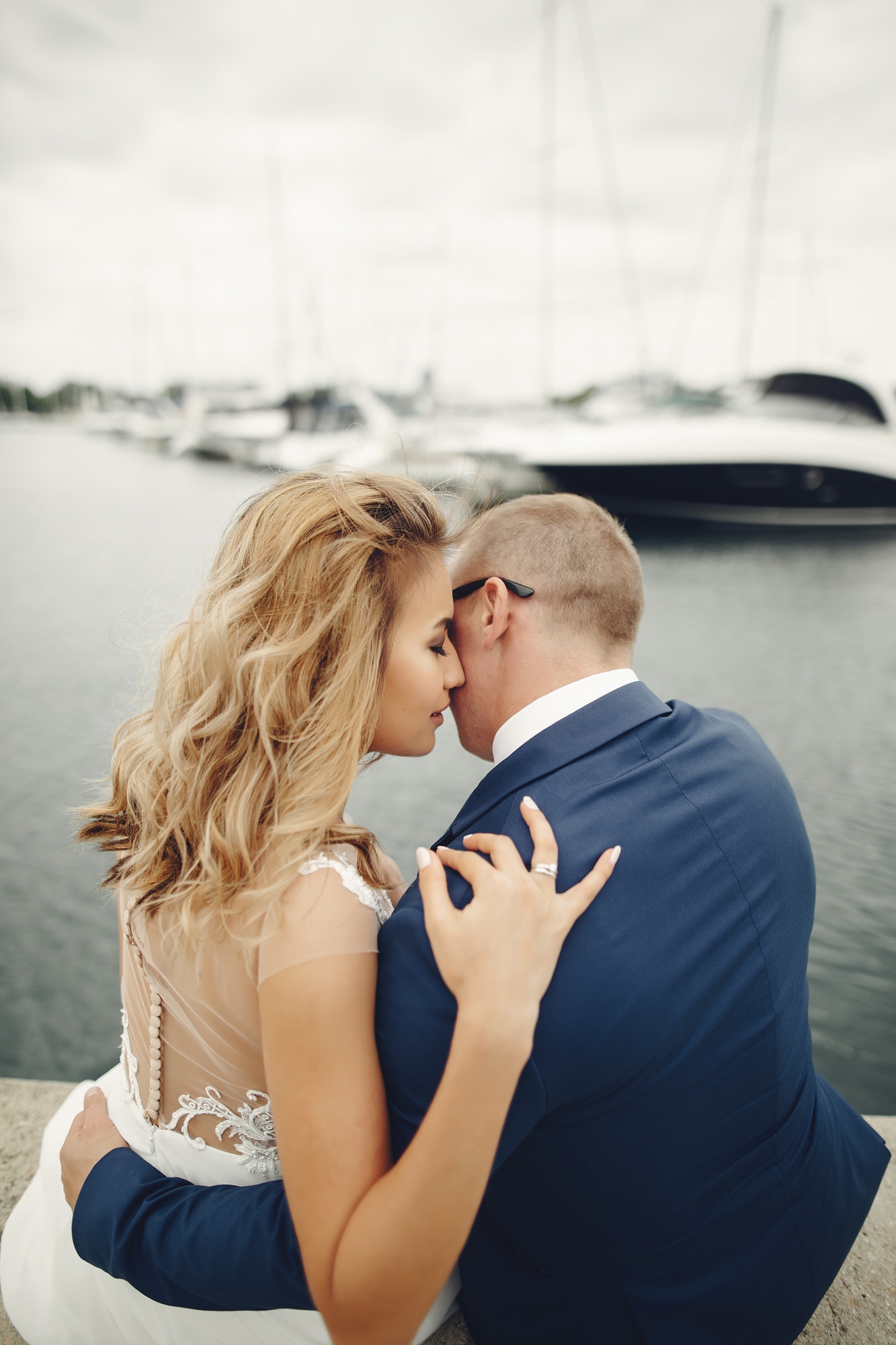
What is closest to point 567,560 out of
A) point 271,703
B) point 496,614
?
point 496,614

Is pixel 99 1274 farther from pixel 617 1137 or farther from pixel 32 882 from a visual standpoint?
pixel 32 882

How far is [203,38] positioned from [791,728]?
19.7m

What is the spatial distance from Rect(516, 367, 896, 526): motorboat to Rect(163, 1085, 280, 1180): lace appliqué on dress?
18926 mm

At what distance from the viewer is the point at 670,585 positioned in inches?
513

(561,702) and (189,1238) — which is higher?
(561,702)

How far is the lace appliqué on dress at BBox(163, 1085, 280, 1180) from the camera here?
4.52 ft

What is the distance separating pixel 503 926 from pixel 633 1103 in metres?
0.37

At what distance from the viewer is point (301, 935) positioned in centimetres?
106

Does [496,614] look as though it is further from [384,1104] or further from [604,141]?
[604,141]

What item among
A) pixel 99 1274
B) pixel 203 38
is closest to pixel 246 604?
pixel 99 1274

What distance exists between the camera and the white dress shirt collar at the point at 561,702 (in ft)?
4.90

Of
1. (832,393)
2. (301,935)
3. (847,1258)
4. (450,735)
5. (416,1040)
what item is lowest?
(450,735)

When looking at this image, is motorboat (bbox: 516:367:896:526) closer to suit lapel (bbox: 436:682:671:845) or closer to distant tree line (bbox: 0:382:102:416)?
suit lapel (bbox: 436:682:671:845)

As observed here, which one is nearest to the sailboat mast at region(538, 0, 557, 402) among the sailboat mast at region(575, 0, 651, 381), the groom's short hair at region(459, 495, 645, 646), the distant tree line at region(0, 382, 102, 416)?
the sailboat mast at region(575, 0, 651, 381)
